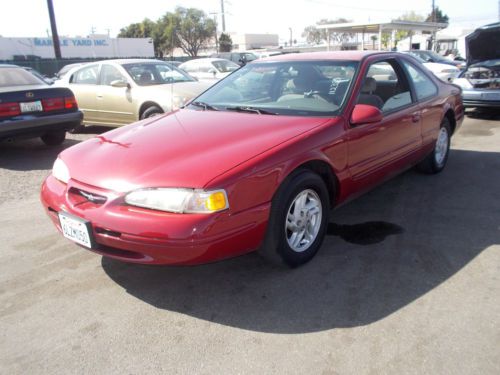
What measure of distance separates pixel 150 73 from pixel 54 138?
6.66ft

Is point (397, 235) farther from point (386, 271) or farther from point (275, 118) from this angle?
point (275, 118)

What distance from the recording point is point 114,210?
2.63 meters

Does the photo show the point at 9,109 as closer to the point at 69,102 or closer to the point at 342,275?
the point at 69,102

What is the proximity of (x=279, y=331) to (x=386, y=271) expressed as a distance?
1.03 m

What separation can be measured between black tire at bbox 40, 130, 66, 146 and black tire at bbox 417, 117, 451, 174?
5.73 metres

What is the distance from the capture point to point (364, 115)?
342 centimetres

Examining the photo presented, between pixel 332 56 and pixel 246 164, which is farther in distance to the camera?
pixel 332 56

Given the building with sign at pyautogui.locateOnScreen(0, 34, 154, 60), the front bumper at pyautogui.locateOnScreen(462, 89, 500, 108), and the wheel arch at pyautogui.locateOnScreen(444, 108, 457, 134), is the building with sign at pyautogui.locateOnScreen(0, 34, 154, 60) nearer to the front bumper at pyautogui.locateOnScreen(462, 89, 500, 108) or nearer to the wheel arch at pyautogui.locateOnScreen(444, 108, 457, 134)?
the front bumper at pyautogui.locateOnScreen(462, 89, 500, 108)

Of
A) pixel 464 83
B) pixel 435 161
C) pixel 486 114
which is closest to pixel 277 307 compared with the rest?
pixel 435 161

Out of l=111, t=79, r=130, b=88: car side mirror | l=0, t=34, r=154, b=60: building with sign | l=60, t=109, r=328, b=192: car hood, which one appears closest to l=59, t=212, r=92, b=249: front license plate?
l=60, t=109, r=328, b=192: car hood

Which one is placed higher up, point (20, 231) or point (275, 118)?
point (275, 118)

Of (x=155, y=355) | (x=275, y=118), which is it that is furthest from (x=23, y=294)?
(x=275, y=118)

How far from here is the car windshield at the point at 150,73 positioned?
8.02 m

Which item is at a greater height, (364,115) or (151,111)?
(364,115)
